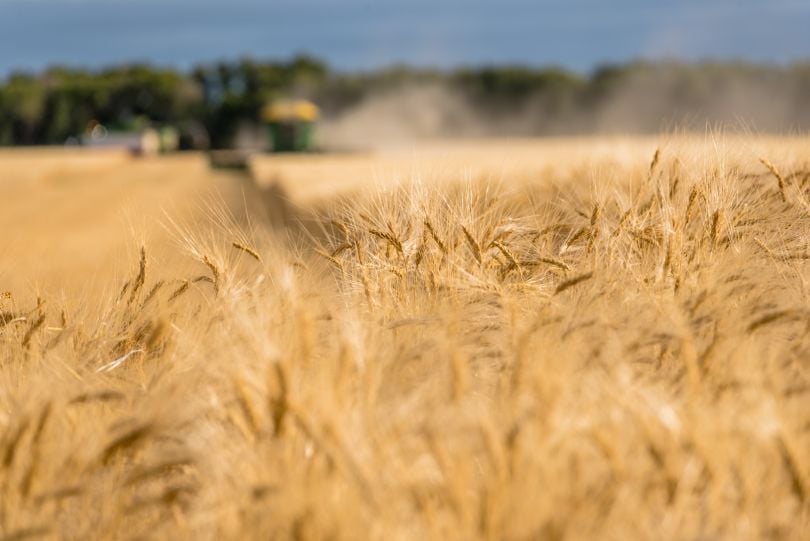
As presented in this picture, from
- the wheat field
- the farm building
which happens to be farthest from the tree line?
the wheat field

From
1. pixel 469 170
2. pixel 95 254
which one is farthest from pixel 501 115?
pixel 469 170

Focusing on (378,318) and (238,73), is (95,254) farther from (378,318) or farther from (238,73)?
(238,73)

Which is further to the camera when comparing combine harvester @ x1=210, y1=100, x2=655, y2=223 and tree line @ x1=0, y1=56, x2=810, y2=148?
tree line @ x1=0, y1=56, x2=810, y2=148

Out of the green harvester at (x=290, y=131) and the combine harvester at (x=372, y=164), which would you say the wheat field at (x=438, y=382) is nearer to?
the combine harvester at (x=372, y=164)

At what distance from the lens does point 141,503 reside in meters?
1.82

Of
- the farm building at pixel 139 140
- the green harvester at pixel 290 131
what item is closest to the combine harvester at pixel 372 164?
the green harvester at pixel 290 131

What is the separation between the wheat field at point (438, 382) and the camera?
5.49ft

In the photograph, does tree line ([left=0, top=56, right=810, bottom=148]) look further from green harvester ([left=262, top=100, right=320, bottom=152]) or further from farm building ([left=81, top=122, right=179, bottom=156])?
green harvester ([left=262, top=100, right=320, bottom=152])

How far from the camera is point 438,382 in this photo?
198 cm

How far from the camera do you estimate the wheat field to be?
167 cm

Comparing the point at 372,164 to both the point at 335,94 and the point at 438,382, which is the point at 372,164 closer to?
the point at 438,382

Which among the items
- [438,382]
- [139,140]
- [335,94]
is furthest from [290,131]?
[438,382]

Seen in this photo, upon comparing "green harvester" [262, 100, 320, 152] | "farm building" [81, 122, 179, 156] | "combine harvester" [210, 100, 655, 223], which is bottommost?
"farm building" [81, 122, 179, 156]

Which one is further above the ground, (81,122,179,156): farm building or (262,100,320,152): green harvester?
(262,100,320,152): green harvester
